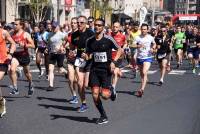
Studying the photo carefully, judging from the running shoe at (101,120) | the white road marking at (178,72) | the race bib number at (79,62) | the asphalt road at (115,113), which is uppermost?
the race bib number at (79,62)

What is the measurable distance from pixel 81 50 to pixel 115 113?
1.43 meters

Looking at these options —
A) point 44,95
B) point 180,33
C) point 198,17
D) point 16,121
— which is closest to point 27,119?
point 16,121

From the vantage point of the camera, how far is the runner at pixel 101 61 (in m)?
8.54

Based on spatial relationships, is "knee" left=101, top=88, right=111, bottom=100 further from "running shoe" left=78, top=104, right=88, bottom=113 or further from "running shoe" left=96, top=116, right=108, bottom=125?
"running shoe" left=78, top=104, right=88, bottom=113

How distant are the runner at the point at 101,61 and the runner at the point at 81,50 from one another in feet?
1.75

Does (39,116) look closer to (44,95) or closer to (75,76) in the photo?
(75,76)

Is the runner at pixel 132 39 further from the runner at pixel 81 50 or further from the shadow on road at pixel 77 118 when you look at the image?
the shadow on road at pixel 77 118

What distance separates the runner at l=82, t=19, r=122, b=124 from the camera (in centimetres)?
854

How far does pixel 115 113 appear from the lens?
9.51m

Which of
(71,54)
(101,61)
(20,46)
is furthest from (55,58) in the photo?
(101,61)

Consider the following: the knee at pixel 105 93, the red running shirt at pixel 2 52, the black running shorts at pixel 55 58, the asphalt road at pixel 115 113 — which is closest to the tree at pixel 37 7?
the asphalt road at pixel 115 113

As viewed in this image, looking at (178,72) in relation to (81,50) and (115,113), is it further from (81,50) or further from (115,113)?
(115,113)

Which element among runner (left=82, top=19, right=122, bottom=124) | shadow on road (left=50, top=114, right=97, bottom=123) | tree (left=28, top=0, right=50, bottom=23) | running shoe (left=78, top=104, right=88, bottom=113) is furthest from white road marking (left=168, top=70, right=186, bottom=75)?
tree (left=28, top=0, right=50, bottom=23)

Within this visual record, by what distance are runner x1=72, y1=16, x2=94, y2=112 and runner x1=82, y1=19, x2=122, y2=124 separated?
53cm
